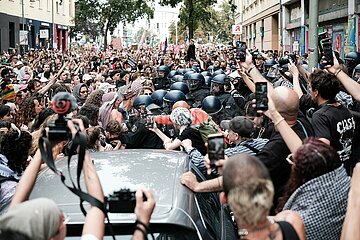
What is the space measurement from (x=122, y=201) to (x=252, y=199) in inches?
30.7

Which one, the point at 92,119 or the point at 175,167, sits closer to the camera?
the point at 175,167

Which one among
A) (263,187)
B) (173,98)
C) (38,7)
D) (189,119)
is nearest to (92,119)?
(189,119)

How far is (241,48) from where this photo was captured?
6.91 metres

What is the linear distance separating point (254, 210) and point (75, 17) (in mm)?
62863

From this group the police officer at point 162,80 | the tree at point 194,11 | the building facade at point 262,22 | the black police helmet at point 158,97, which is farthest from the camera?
the building facade at point 262,22

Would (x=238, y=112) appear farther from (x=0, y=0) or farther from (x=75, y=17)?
(x=75, y=17)

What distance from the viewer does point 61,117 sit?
3.17 meters

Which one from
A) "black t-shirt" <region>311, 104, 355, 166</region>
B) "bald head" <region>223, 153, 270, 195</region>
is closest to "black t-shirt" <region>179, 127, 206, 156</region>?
"black t-shirt" <region>311, 104, 355, 166</region>

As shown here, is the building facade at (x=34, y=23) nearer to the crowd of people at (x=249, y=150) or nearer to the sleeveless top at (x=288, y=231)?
the crowd of people at (x=249, y=150)

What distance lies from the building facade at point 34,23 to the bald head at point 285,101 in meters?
25.8

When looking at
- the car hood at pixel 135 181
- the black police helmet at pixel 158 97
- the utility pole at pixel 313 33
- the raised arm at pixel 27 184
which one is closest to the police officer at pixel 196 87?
the black police helmet at pixel 158 97

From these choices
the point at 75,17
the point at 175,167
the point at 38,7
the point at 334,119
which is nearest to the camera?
the point at 175,167

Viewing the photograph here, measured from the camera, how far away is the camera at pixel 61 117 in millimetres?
3123

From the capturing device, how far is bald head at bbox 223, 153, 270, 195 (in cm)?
280
